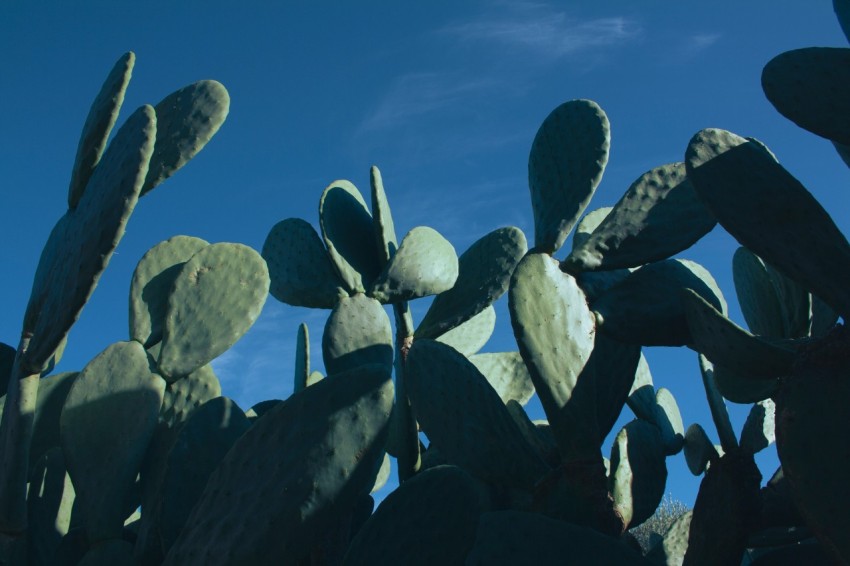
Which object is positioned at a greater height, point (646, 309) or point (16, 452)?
point (646, 309)

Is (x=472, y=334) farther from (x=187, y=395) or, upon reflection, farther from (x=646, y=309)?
(x=187, y=395)

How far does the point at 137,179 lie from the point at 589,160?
113cm

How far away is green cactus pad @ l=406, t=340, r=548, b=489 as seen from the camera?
2.19 meters

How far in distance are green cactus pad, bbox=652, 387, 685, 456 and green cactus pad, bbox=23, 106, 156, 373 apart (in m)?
1.68

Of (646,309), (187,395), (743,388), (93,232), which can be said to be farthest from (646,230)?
(93,232)

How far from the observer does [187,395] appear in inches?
88.5

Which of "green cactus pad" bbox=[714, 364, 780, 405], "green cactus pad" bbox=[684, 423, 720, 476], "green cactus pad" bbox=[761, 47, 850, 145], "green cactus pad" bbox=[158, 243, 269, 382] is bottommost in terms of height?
"green cactus pad" bbox=[684, 423, 720, 476]

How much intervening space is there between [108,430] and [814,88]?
1.66 meters

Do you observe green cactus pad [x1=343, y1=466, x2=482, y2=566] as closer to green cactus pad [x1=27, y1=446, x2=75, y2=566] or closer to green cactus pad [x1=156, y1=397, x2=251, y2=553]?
green cactus pad [x1=156, y1=397, x2=251, y2=553]

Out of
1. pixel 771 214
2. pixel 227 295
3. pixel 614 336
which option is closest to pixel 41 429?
pixel 227 295

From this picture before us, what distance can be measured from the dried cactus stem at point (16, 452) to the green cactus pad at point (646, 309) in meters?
1.34

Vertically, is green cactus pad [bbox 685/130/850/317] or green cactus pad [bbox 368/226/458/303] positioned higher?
green cactus pad [bbox 368/226/458/303]

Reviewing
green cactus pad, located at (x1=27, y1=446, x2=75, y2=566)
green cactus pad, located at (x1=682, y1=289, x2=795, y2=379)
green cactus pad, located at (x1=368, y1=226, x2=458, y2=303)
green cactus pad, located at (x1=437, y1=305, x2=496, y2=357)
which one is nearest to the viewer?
green cactus pad, located at (x1=682, y1=289, x2=795, y2=379)

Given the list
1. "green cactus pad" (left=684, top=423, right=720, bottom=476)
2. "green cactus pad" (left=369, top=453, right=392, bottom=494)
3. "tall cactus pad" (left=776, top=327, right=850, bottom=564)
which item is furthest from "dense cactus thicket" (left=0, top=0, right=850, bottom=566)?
"green cactus pad" (left=369, top=453, right=392, bottom=494)
